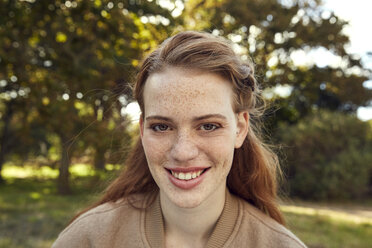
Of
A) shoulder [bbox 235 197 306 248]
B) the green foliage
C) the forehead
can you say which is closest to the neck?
shoulder [bbox 235 197 306 248]

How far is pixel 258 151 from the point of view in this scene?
236 cm

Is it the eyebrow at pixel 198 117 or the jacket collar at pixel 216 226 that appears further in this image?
the jacket collar at pixel 216 226

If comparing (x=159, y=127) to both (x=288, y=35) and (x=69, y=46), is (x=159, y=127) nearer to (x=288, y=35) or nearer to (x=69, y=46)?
(x=69, y=46)

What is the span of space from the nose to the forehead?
14 centimetres

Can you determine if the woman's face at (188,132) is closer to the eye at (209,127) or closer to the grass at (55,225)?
the eye at (209,127)

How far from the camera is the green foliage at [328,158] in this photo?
12.6 m

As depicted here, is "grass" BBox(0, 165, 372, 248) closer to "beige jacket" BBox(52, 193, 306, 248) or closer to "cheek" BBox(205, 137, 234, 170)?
"beige jacket" BBox(52, 193, 306, 248)

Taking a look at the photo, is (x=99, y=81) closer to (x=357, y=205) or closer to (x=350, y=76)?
(x=357, y=205)

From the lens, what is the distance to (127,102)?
8.93 feet

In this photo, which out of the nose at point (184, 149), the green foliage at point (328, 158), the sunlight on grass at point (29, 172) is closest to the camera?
the nose at point (184, 149)

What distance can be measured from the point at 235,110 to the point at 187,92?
0.35 meters

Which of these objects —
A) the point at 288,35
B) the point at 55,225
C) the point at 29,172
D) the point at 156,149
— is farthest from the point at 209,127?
the point at 29,172

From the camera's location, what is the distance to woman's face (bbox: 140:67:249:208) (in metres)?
1.80

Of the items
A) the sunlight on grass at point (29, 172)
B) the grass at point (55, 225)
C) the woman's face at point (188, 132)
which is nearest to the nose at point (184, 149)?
the woman's face at point (188, 132)
